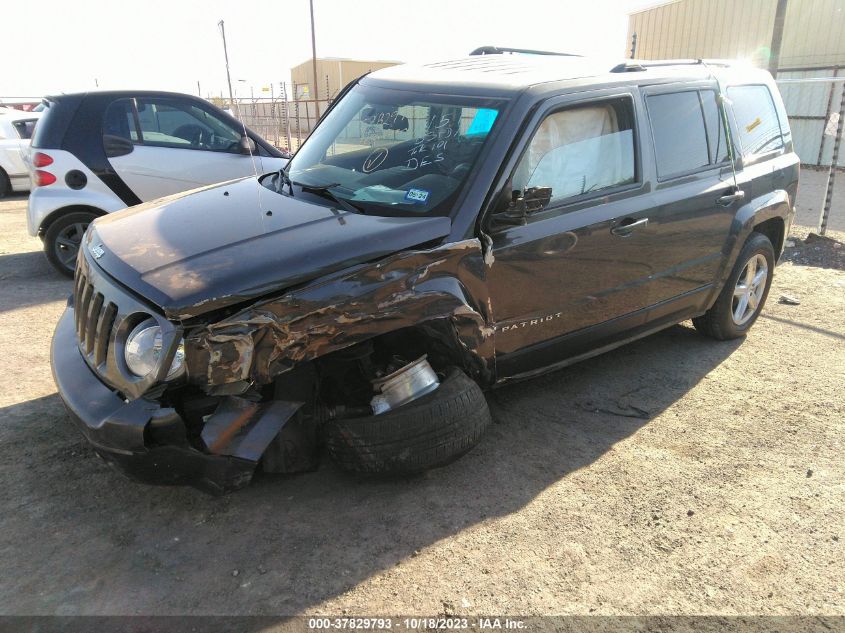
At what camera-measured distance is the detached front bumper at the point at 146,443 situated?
2.50m

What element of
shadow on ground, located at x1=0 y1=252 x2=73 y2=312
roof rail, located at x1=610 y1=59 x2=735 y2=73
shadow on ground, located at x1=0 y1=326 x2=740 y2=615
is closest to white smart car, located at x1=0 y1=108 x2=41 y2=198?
shadow on ground, located at x1=0 y1=252 x2=73 y2=312

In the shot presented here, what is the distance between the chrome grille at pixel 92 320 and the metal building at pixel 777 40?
54.0 ft

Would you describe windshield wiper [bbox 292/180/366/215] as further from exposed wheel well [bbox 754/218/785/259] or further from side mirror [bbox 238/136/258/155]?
exposed wheel well [bbox 754/218/785/259]

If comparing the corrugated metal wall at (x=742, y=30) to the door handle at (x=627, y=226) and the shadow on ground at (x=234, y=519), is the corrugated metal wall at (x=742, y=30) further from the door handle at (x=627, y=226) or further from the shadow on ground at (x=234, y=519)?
the shadow on ground at (x=234, y=519)

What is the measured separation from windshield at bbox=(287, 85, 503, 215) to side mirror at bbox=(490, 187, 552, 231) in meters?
0.25

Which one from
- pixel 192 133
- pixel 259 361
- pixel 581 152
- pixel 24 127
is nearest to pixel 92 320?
pixel 259 361

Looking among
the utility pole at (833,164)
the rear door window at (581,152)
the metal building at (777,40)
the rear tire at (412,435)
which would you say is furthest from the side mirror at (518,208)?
the metal building at (777,40)

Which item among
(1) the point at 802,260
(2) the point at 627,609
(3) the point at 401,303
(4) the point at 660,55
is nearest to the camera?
(2) the point at 627,609

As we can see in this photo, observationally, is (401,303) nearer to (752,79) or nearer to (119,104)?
(752,79)

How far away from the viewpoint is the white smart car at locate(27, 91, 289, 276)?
20.4ft

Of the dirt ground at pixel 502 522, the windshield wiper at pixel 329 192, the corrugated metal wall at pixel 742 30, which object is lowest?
the dirt ground at pixel 502 522

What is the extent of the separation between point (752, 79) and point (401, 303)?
380cm

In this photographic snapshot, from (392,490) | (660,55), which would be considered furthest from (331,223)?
(660,55)

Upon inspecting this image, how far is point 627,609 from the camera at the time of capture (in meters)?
A: 2.50
